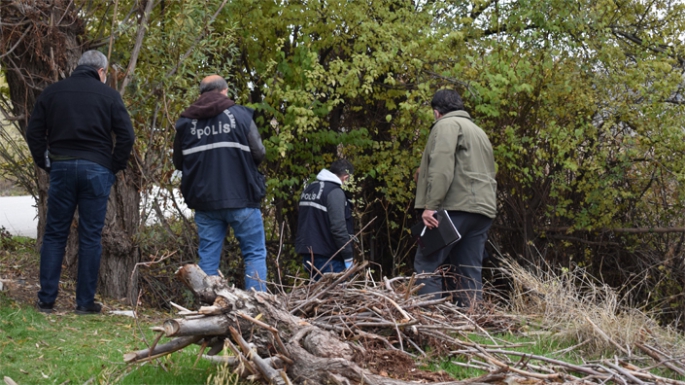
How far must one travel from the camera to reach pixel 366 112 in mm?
8773

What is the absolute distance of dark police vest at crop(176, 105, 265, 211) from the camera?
230 inches

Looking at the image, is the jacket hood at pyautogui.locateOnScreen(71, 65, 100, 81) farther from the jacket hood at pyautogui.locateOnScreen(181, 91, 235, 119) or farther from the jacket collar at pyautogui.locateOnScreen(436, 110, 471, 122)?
the jacket collar at pyautogui.locateOnScreen(436, 110, 471, 122)

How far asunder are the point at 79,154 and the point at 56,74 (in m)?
1.32

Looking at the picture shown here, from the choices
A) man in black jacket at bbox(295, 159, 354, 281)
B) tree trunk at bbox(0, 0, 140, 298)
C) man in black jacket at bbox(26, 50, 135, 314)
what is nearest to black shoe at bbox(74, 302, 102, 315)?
man in black jacket at bbox(26, 50, 135, 314)

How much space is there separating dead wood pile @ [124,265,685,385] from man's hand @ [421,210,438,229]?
4.09 feet

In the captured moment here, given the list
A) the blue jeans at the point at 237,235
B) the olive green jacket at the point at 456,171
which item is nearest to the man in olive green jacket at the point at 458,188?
the olive green jacket at the point at 456,171

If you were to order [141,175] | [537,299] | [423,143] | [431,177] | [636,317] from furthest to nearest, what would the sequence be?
1. [423,143]
2. [141,175]
3. [431,177]
4. [537,299]
5. [636,317]

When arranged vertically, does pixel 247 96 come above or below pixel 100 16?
below

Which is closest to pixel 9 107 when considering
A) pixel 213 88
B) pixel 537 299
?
pixel 213 88

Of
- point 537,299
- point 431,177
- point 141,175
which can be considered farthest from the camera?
point 141,175

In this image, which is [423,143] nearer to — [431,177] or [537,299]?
[431,177]

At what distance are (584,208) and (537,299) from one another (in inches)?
139

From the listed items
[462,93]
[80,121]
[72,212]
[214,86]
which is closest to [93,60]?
[80,121]

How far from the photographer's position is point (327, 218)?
7227 mm
